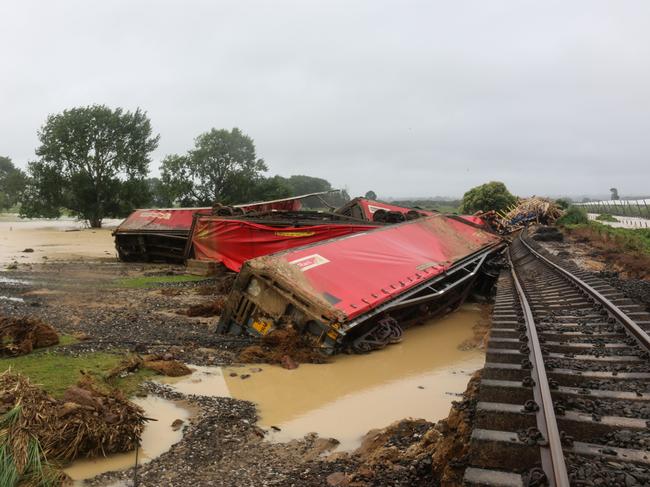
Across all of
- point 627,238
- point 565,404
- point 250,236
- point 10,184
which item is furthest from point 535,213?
point 10,184

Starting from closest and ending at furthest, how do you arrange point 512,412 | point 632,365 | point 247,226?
point 512,412, point 632,365, point 247,226

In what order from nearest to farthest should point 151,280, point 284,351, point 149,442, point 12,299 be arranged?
point 149,442 → point 284,351 → point 12,299 → point 151,280

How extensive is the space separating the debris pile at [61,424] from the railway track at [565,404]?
256 cm

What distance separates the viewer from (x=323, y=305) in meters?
6.32

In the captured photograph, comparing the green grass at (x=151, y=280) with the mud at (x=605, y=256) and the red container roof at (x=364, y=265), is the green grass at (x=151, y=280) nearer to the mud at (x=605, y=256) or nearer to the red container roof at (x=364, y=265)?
the red container roof at (x=364, y=265)

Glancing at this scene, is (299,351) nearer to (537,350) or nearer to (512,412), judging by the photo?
(537,350)

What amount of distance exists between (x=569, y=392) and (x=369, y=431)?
1.69m

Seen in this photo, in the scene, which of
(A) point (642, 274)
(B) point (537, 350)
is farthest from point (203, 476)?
(A) point (642, 274)

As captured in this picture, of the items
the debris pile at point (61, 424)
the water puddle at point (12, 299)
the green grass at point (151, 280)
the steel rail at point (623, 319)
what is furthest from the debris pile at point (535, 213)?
the debris pile at point (61, 424)

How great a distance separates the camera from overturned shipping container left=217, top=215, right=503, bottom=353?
6457mm

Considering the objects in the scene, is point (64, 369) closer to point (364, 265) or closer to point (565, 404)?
point (364, 265)

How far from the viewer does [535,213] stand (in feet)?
124

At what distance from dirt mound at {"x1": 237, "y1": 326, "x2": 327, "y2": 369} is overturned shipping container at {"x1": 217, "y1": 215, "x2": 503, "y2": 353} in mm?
125

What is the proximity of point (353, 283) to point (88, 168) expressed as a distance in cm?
4156
